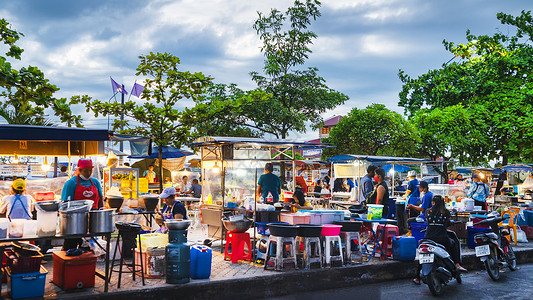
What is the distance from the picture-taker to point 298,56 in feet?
82.1

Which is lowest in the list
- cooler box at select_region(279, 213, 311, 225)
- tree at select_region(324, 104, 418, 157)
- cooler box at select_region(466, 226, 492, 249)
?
cooler box at select_region(466, 226, 492, 249)

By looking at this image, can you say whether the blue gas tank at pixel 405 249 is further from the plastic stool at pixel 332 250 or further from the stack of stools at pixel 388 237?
the plastic stool at pixel 332 250

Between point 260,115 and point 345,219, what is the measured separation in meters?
14.5

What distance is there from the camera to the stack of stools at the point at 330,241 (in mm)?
8469

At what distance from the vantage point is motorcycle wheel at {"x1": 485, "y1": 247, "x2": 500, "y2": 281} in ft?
28.8

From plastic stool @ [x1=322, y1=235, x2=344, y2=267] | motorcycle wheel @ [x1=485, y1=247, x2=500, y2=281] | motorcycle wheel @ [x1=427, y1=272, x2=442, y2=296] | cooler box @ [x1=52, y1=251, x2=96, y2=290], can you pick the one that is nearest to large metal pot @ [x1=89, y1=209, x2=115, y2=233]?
cooler box @ [x1=52, y1=251, x2=96, y2=290]

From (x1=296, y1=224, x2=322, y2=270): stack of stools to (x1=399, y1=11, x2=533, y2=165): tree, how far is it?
21953 mm

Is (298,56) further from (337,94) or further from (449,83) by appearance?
(449,83)

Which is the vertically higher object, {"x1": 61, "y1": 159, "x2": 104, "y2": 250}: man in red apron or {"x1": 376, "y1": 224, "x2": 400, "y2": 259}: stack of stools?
{"x1": 61, "y1": 159, "x2": 104, "y2": 250}: man in red apron

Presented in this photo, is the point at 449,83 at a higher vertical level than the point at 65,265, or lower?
higher

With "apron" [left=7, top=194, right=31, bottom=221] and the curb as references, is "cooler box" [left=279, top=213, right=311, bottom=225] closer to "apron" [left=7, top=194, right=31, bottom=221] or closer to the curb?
the curb

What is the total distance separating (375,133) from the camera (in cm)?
3052

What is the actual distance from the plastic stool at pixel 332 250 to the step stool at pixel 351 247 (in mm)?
164

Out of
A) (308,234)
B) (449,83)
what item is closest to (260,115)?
(449,83)
